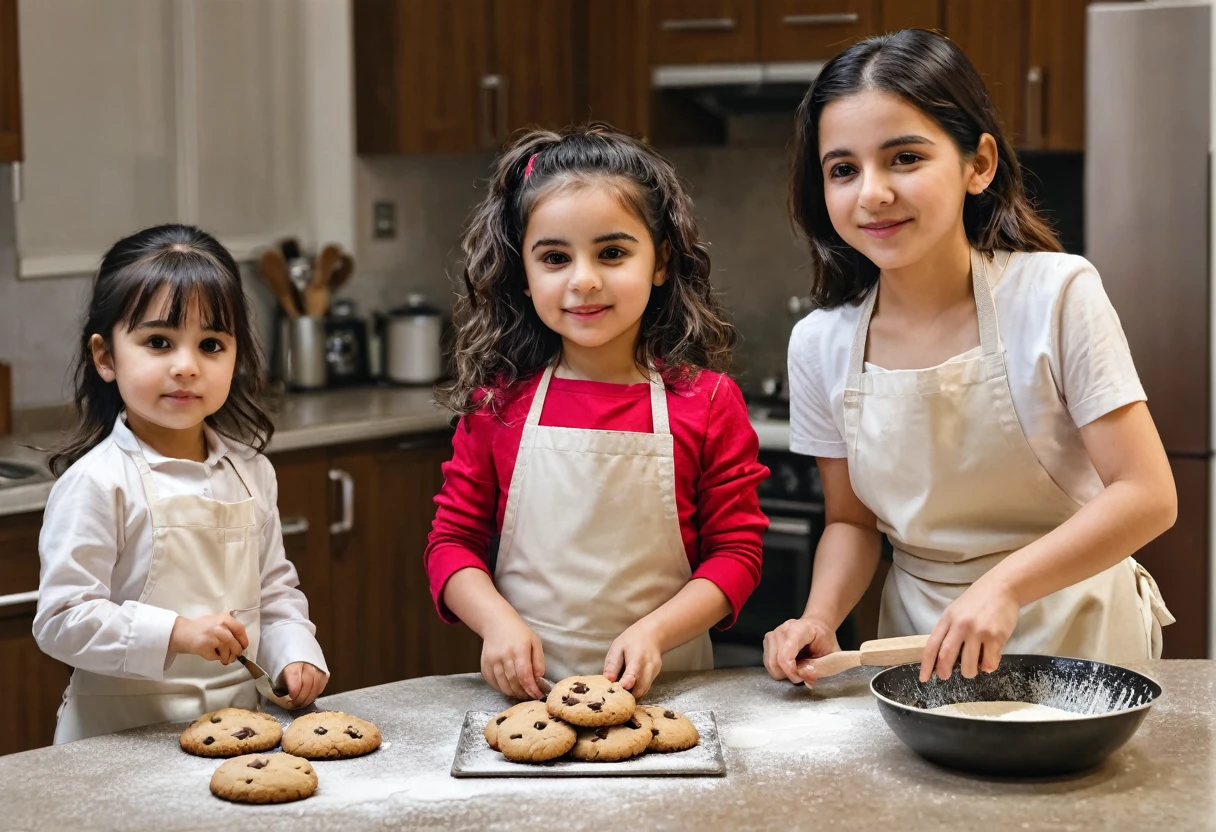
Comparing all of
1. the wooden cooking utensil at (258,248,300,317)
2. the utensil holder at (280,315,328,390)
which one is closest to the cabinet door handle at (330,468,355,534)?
the utensil holder at (280,315,328,390)

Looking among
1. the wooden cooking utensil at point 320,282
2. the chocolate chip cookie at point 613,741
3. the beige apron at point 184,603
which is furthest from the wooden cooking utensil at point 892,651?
the wooden cooking utensil at point 320,282

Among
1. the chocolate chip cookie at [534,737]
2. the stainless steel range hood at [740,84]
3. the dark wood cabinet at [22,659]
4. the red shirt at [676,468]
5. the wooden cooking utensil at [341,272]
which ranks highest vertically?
the stainless steel range hood at [740,84]

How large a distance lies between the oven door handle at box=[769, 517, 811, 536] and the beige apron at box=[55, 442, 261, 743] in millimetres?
1775

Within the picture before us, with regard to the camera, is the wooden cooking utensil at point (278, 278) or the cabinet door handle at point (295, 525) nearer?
the cabinet door handle at point (295, 525)

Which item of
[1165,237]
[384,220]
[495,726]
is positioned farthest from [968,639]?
[384,220]

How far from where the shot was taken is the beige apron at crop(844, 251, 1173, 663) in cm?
152

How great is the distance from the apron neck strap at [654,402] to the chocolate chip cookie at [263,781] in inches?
21.7

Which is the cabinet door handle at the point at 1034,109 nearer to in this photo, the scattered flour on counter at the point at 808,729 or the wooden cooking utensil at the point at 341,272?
the wooden cooking utensil at the point at 341,272

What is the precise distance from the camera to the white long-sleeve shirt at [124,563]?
53.7 inches

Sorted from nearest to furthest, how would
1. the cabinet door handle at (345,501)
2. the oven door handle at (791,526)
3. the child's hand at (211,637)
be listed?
the child's hand at (211,637)
the cabinet door handle at (345,501)
the oven door handle at (791,526)

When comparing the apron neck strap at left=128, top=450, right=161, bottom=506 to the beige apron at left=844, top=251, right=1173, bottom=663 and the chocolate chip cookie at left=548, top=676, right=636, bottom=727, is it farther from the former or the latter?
the beige apron at left=844, top=251, right=1173, bottom=663

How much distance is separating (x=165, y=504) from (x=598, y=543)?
469 mm

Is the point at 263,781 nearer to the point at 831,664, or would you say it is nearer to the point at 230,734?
the point at 230,734

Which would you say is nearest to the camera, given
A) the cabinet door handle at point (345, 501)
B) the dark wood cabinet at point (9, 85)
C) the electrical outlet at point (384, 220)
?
the dark wood cabinet at point (9, 85)
